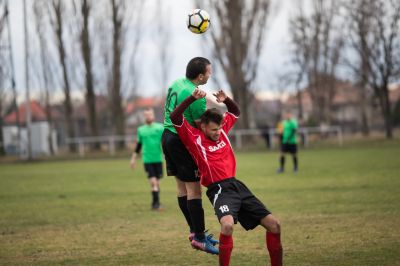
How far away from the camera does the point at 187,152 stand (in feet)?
25.0

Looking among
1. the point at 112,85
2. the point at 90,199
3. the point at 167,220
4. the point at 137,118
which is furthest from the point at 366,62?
the point at 137,118

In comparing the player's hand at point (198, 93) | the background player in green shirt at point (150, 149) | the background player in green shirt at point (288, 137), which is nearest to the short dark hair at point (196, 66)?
the player's hand at point (198, 93)

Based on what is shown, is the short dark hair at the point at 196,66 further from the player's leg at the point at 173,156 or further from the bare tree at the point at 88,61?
the bare tree at the point at 88,61

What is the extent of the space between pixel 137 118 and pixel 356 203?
78103 mm

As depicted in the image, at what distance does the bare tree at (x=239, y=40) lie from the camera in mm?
40219

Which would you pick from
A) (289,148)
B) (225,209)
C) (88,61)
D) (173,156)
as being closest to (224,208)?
(225,209)

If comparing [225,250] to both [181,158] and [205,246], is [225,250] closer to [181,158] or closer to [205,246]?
[205,246]

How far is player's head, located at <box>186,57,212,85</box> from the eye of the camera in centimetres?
739

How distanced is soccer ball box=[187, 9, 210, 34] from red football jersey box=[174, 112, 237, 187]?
58.0 inches

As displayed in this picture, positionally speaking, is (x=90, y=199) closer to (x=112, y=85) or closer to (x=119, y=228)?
(x=119, y=228)

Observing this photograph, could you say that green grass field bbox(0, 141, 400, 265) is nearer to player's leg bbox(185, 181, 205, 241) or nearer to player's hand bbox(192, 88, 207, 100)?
player's leg bbox(185, 181, 205, 241)

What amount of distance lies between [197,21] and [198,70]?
74 centimetres

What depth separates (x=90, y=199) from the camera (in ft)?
51.5

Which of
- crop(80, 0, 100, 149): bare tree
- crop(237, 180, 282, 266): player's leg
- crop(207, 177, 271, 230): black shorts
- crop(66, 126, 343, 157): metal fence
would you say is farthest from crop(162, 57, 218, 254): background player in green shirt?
crop(80, 0, 100, 149): bare tree
